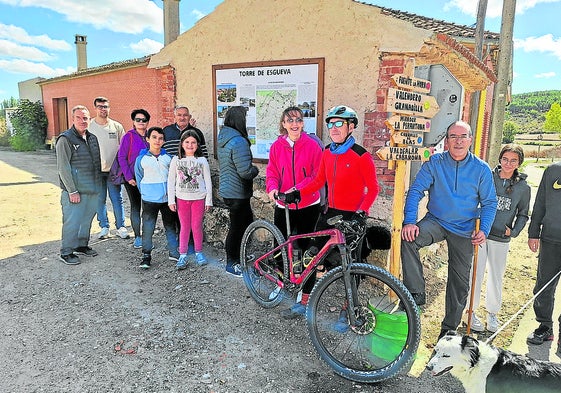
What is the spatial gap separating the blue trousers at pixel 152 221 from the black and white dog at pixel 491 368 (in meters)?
Result: 3.75

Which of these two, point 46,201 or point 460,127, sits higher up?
point 460,127

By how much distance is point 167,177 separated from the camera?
16.4 ft

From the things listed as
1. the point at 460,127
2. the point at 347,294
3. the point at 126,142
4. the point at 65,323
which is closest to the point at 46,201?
the point at 126,142

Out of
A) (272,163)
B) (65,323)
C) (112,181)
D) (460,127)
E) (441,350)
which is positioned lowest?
(65,323)

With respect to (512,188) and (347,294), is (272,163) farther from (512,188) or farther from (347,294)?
A: (512,188)

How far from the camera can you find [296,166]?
3994mm

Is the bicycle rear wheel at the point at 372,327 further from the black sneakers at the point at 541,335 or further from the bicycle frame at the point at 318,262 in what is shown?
the black sneakers at the point at 541,335

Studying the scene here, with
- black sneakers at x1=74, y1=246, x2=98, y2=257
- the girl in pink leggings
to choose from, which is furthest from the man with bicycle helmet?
black sneakers at x1=74, y1=246, x2=98, y2=257

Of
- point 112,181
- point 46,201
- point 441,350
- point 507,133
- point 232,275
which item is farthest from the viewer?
point 507,133

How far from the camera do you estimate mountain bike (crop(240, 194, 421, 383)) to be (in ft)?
9.25

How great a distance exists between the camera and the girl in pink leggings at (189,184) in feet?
15.7

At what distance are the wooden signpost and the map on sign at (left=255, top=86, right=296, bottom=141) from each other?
189cm

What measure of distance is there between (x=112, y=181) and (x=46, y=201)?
4276 millimetres

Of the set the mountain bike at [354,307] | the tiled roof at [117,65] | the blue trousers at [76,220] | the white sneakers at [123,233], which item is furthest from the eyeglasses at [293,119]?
the tiled roof at [117,65]
